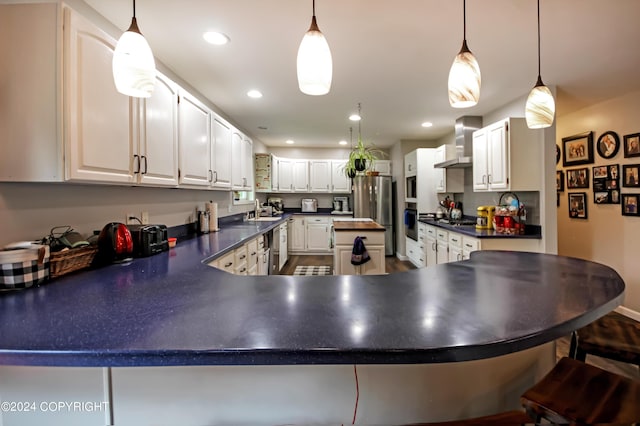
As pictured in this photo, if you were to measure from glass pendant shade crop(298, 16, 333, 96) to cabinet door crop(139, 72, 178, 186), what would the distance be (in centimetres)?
117

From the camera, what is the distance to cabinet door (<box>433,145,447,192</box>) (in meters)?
4.79

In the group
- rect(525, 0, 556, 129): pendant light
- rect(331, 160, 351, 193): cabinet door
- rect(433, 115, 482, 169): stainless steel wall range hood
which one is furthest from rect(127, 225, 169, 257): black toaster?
rect(331, 160, 351, 193): cabinet door

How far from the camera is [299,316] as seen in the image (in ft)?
2.77

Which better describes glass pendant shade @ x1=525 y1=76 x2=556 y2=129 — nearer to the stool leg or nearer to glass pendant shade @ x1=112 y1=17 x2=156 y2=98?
the stool leg

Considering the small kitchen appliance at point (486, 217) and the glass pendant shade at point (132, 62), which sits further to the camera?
the small kitchen appliance at point (486, 217)

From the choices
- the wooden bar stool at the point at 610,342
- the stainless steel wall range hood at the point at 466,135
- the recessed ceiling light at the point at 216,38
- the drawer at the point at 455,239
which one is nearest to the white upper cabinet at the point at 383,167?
the stainless steel wall range hood at the point at 466,135

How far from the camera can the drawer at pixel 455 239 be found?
360 centimetres

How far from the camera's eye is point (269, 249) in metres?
3.98

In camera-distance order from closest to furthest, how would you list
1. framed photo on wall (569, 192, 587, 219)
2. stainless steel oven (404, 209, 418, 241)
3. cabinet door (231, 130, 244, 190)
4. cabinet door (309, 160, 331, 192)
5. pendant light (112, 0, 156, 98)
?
pendant light (112, 0, 156, 98) < cabinet door (231, 130, 244, 190) < framed photo on wall (569, 192, 587, 219) < stainless steel oven (404, 209, 418, 241) < cabinet door (309, 160, 331, 192)

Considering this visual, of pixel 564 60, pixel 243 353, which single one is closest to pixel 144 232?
pixel 243 353

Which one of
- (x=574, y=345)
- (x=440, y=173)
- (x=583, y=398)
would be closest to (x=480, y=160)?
(x=440, y=173)

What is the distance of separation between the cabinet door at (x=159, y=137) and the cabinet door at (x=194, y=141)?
0.29ft

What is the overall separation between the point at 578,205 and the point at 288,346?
4868 millimetres

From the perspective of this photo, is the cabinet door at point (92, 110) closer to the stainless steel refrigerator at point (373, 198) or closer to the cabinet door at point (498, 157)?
the cabinet door at point (498, 157)
